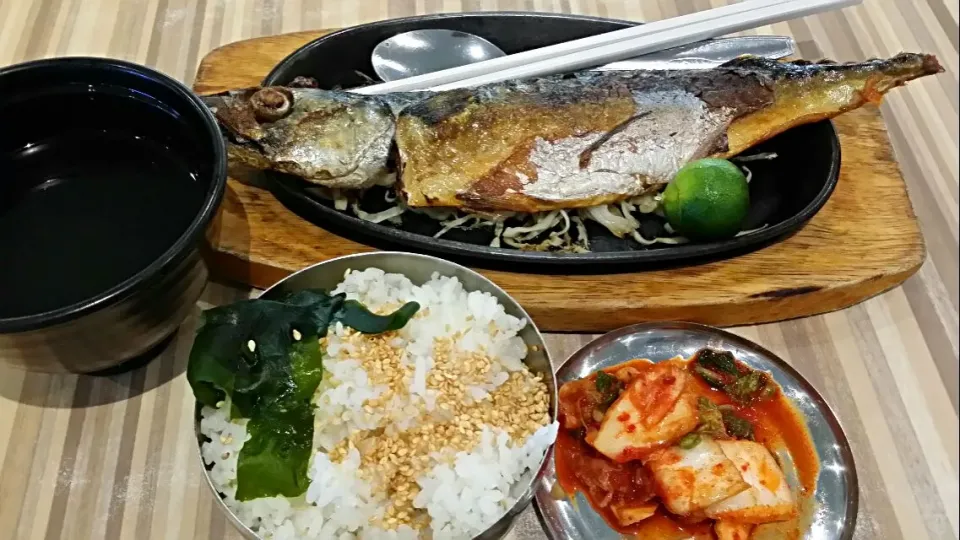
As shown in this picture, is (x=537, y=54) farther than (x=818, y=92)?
Yes

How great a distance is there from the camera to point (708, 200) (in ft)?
4.63

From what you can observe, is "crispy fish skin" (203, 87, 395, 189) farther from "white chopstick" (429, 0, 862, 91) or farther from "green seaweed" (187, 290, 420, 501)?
"green seaweed" (187, 290, 420, 501)

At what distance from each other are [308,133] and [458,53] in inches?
21.0

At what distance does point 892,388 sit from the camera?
1.44 metres

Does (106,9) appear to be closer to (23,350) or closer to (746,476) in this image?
(23,350)

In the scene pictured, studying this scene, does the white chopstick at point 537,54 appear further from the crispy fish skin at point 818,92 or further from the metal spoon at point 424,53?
the crispy fish skin at point 818,92

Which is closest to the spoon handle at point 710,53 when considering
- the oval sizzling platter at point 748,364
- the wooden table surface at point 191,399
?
the wooden table surface at point 191,399

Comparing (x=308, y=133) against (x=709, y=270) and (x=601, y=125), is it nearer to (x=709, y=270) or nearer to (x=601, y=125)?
(x=601, y=125)

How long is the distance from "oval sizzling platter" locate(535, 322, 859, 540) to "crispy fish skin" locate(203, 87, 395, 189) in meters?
0.64

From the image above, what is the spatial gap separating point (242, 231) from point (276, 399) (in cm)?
50

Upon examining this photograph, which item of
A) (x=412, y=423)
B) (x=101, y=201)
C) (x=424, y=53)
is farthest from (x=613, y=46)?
(x=101, y=201)

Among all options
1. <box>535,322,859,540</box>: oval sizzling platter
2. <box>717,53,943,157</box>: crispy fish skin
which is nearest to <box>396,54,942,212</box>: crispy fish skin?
<box>717,53,943,157</box>: crispy fish skin

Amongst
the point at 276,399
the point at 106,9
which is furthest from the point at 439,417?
the point at 106,9

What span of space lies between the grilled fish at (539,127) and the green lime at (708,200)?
0.10 meters
